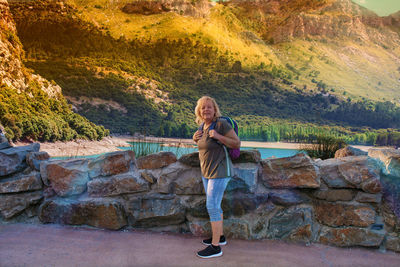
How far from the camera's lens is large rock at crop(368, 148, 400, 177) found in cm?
163

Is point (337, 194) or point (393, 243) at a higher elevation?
point (337, 194)

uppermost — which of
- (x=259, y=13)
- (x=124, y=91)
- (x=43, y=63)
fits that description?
(x=259, y=13)

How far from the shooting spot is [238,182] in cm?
177

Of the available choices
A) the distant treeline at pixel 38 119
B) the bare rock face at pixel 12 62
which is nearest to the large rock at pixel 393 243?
the distant treeline at pixel 38 119

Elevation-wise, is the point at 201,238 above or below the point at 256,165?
below

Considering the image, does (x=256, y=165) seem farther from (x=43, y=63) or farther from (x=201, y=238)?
(x=43, y=63)

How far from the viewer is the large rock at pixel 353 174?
162cm

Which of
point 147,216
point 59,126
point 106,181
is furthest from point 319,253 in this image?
point 59,126

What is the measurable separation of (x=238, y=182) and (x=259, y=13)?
717 inches

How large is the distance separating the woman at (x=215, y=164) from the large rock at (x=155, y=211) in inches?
11.6

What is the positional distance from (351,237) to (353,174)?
34 centimetres

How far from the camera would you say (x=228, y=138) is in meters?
1.53

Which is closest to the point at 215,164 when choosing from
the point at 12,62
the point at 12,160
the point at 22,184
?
the point at 22,184

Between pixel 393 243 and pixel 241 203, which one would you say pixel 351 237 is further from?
pixel 241 203
